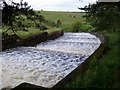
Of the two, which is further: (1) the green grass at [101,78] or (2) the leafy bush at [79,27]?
(2) the leafy bush at [79,27]

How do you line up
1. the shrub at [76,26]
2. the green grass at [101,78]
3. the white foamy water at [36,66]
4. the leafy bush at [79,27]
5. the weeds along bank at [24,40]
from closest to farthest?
the green grass at [101,78], the white foamy water at [36,66], the weeds along bank at [24,40], the leafy bush at [79,27], the shrub at [76,26]

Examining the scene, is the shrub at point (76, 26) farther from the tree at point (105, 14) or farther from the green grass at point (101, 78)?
the green grass at point (101, 78)

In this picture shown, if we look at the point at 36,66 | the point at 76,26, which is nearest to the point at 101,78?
the point at 36,66

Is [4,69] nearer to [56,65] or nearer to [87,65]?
[56,65]

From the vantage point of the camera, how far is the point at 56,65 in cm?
1258

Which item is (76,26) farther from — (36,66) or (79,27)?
(36,66)

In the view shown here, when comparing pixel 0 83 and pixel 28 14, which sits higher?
pixel 28 14

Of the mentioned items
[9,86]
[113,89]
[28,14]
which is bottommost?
[9,86]

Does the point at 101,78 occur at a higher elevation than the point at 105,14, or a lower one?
lower

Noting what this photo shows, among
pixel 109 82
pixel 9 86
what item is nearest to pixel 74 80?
pixel 109 82

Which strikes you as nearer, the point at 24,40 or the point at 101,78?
the point at 101,78


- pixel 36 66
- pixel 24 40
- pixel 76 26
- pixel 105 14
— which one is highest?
pixel 105 14

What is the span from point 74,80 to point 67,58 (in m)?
5.10

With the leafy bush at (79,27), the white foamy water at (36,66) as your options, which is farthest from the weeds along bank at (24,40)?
the leafy bush at (79,27)
